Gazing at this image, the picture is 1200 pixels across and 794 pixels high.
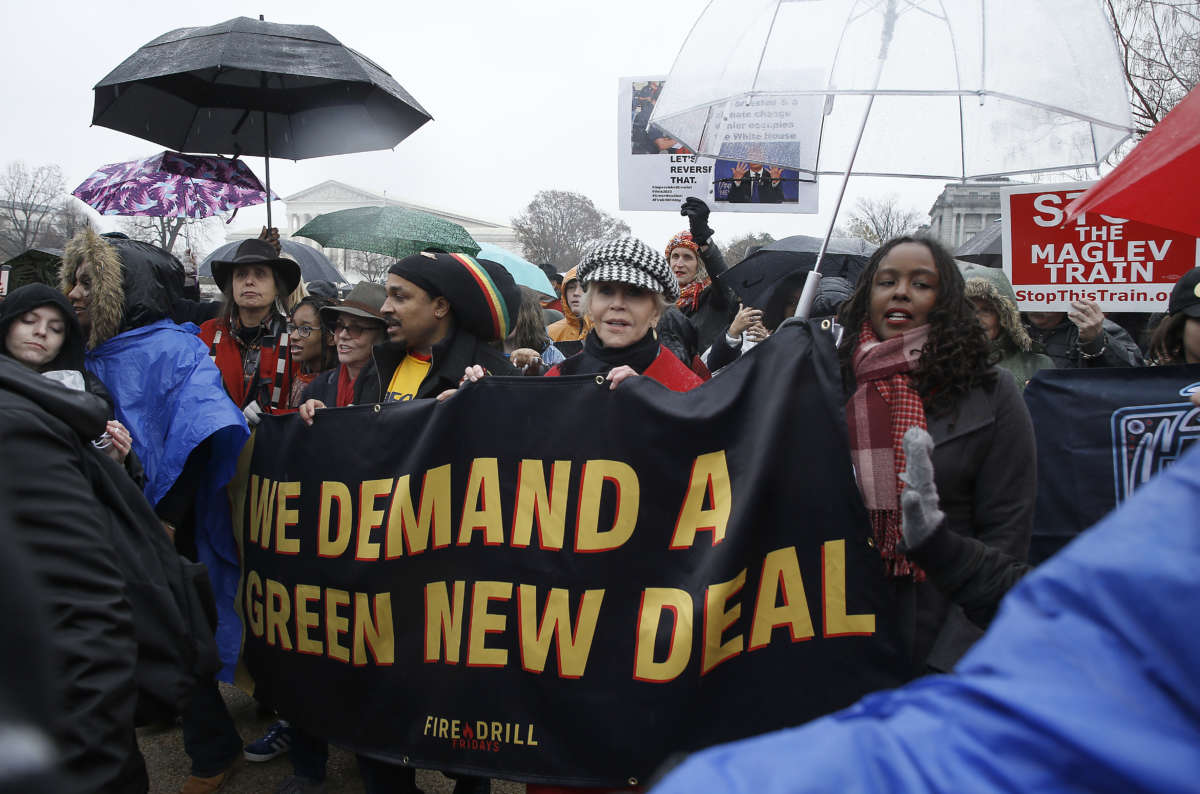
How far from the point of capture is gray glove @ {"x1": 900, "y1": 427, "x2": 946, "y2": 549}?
1.78 meters

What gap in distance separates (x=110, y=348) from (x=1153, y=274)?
15.5ft

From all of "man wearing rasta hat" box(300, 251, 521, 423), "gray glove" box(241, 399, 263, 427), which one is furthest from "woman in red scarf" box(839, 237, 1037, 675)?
"gray glove" box(241, 399, 263, 427)

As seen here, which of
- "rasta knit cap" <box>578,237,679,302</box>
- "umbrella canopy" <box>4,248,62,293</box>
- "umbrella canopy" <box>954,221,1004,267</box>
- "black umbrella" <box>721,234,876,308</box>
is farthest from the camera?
"umbrella canopy" <box>954,221,1004,267</box>

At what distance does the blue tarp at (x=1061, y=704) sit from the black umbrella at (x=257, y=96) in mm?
4669

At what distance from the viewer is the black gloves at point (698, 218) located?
459 cm

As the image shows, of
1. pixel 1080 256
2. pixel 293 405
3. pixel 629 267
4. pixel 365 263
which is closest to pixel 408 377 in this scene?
pixel 629 267

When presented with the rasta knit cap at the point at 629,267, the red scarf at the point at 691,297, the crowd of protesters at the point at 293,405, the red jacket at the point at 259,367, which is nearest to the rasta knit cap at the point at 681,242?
the red scarf at the point at 691,297

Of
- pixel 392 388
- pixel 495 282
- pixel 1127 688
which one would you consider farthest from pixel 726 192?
pixel 1127 688

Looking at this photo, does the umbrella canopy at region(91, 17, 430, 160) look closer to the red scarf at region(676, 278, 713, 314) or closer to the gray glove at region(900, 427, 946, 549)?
the red scarf at region(676, 278, 713, 314)

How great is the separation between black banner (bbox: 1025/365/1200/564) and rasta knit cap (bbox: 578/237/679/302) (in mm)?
1682

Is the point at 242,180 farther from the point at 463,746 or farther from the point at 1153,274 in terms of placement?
the point at 1153,274

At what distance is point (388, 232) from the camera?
6926mm

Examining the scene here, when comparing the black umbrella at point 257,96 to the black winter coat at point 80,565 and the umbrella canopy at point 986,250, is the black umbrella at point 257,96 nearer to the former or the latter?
the black winter coat at point 80,565

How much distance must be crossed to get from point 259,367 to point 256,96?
225 centimetres
